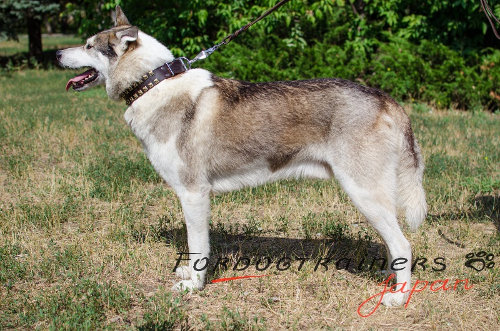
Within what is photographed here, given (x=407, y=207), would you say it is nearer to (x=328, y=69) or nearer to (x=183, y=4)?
(x=328, y=69)

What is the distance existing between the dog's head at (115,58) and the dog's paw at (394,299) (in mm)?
2635

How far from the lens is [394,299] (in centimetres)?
390

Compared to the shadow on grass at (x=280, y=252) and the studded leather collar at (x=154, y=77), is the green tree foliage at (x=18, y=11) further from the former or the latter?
the studded leather collar at (x=154, y=77)

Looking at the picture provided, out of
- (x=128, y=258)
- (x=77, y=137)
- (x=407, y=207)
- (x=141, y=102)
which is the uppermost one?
(x=141, y=102)

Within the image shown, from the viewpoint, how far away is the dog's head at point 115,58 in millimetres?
4074

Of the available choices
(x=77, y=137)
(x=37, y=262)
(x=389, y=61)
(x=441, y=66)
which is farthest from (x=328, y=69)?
(x=37, y=262)

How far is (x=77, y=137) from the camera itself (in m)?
8.64

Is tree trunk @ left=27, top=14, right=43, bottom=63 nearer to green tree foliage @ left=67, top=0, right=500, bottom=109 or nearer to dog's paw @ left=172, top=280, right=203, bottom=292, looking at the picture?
green tree foliage @ left=67, top=0, right=500, bottom=109

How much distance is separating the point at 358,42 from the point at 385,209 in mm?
8775

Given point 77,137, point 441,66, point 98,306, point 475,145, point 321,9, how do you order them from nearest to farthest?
point 98,306 < point 475,145 < point 77,137 < point 441,66 < point 321,9

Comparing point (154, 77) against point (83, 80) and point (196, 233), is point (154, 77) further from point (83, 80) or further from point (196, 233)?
point (196, 233)

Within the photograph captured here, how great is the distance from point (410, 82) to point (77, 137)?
23.4 ft

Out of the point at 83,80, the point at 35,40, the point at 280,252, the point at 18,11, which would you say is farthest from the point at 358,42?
the point at 35,40

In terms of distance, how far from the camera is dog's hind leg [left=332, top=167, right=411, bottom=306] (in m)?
3.88
